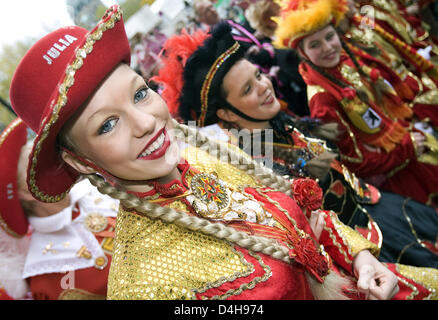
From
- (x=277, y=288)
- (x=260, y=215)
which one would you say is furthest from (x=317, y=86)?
(x=277, y=288)

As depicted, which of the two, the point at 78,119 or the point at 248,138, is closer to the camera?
the point at 78,119

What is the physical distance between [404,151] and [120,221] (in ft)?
8.30

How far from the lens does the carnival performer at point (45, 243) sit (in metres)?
1.90

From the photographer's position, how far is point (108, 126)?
1049 millimetres

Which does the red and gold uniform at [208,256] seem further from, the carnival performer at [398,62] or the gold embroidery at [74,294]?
the carnival performer at [398,62]

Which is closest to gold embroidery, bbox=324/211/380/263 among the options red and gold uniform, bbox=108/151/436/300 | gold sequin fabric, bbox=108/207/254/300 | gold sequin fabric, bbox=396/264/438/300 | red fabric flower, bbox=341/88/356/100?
red and gold uniform, bbox=108/151/436/300

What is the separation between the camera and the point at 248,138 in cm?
215

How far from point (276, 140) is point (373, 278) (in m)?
1.05

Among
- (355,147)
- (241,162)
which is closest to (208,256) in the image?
(241,162)

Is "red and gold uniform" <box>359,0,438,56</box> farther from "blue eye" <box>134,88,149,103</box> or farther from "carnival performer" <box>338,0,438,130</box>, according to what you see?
"blue eye" <box>134,88,149,103</box>

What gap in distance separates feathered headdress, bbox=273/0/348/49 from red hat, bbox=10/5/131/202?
6.09 feet

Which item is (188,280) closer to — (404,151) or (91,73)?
(91,73)

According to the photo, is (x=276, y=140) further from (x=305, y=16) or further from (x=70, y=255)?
(x=70, y=255)

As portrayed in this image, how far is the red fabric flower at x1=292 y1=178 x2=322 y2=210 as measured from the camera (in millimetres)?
1477
